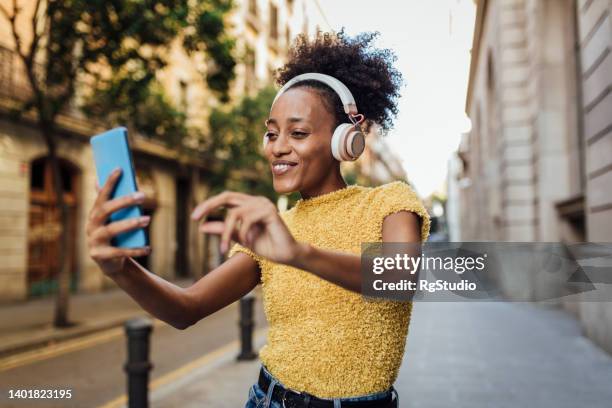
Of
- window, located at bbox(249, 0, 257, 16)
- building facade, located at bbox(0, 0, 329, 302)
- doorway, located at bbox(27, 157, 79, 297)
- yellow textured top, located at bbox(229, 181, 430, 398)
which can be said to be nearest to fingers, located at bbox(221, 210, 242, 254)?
yellow textured top, located at bbox(229, 181, 430, 398)

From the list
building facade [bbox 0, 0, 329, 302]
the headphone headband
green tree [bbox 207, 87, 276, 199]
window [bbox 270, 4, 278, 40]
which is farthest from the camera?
window [bbox 270, 4, 278, 40]

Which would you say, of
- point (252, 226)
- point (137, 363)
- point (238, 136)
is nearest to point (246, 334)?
point (137, 363)

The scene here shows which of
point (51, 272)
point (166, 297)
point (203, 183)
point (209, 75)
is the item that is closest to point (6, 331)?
point (209, 75)

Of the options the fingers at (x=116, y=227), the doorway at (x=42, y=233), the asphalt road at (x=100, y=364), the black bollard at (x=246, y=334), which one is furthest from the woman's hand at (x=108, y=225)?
the doorway at (x=42, y=233)

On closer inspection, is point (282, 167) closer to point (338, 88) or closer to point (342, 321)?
point (338, 88)

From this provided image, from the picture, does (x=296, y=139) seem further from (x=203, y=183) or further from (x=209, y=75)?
(x=203, y=183)

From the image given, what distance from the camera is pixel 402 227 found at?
1.36m

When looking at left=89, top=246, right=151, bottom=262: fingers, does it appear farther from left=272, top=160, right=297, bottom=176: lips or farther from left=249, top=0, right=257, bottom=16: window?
left=249, top=0, right=257, bottom=16: window

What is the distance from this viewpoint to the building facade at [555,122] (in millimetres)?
5957

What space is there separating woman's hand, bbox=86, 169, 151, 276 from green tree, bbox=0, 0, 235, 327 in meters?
8.16

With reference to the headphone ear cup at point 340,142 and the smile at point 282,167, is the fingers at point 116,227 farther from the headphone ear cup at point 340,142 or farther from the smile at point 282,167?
the headphone ear cup at point 340,142

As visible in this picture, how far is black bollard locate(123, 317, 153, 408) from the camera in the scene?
4.61m

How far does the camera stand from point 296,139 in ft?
4.96

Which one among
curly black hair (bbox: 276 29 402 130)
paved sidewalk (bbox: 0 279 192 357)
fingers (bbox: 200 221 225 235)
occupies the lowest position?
paved sidewalk (bbox: 0 279 192 357)
